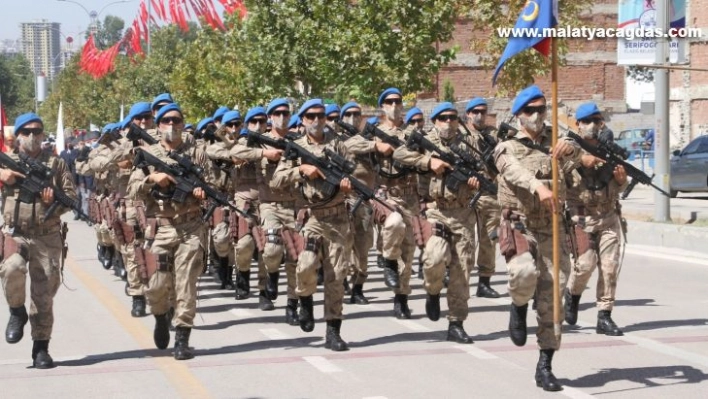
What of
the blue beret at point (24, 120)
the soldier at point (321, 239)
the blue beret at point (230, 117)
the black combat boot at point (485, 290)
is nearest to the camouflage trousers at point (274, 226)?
the soldier at point (321, 239)

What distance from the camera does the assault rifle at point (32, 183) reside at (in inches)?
383

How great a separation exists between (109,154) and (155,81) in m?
→ 41.2

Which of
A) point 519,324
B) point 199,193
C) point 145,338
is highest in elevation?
point 199,193

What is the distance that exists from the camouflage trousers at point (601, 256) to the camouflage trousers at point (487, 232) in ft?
8.38

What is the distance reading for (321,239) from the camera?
10.4 metres

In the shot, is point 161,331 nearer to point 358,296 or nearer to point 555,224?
point 555,224

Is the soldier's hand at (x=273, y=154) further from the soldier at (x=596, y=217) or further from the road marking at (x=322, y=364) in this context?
the soldier at (x=596, y=217)

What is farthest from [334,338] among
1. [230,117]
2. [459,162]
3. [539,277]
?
[230,117]

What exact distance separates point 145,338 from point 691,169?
20.1 metres

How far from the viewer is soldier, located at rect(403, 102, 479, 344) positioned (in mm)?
10461

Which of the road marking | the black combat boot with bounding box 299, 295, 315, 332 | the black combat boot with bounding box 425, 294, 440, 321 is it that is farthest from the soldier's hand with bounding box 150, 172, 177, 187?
the black combat boot with bounding box 425, 294, 440, 321

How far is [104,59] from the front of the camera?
51.0m

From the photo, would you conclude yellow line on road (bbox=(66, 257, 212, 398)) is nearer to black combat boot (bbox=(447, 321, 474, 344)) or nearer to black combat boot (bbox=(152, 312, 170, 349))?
black combat boot (bbox=(152, 312, 170, 349))

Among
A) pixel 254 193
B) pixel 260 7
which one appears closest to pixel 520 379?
pixel 254 193
